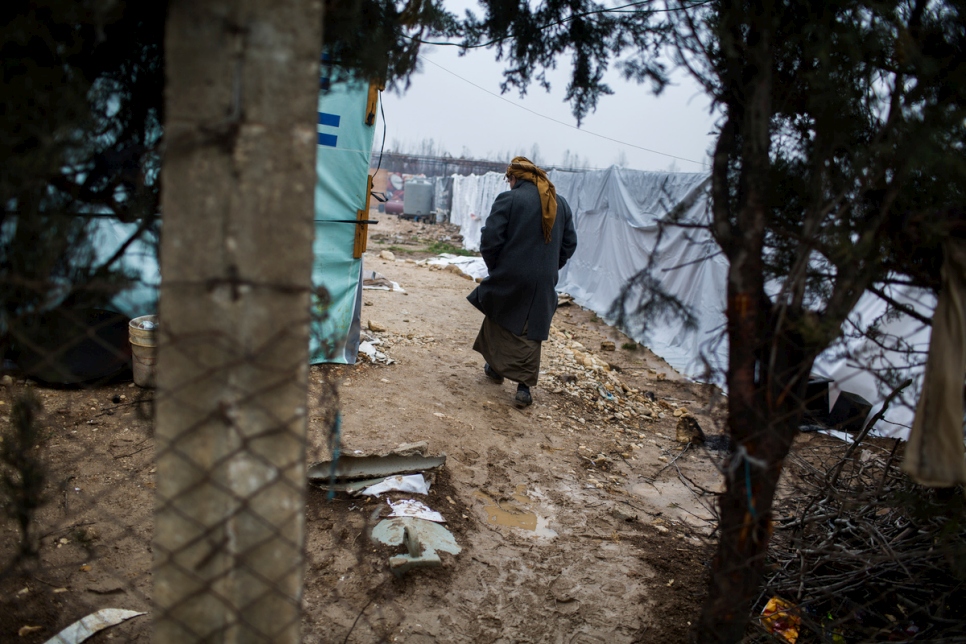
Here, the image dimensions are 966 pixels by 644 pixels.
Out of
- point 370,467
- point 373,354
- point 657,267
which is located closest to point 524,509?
point 370,467

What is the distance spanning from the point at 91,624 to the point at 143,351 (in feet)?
8.28

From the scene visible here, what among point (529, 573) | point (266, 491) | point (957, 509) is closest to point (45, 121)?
point (266, 491)

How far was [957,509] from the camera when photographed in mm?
2322

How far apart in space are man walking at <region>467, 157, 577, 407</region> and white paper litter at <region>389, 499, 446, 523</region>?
196cm

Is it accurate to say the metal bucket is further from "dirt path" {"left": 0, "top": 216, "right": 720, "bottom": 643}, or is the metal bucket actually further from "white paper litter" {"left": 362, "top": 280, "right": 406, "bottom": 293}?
"white paper litter" {"left": 362, "top": 280, "right": 406, "bottom": 293}

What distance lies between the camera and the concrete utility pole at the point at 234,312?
44.1 inches

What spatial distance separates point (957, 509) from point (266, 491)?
2.42 m

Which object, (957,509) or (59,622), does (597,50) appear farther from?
(59,622)

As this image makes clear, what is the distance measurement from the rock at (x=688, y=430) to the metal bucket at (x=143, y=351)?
3.95 meters

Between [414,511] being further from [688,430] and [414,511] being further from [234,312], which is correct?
[688,430]

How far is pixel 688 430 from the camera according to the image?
5164 millimetres

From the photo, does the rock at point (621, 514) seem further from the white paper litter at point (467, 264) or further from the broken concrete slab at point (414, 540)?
the white paper litter at point (467, 264)

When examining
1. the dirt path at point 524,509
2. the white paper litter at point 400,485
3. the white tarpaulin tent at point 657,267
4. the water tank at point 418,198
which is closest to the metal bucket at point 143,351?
the dirt path at point 524,509

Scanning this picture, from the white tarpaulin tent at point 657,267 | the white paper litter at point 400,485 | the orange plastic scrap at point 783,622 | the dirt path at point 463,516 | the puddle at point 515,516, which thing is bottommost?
the puddle at point 515,516
